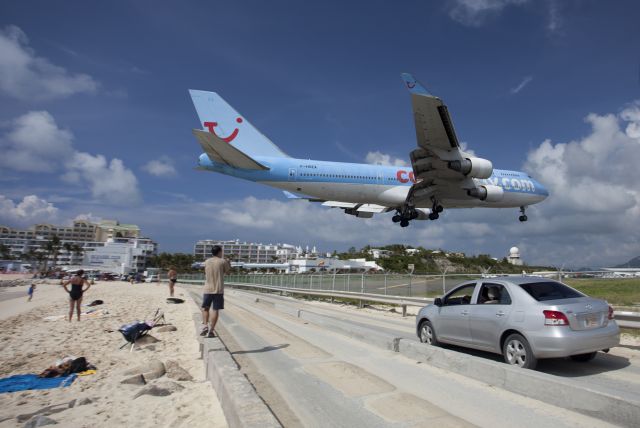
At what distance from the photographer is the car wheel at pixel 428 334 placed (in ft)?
25.7

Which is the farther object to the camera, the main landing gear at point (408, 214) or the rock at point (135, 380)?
the main landing gear at point (408, 214)

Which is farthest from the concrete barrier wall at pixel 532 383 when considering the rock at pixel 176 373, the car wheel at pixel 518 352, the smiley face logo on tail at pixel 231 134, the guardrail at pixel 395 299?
the smiley face logo on tail at pixel 231 134

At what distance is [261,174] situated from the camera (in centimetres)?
2300

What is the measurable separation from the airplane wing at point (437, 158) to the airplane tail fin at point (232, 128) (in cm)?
941

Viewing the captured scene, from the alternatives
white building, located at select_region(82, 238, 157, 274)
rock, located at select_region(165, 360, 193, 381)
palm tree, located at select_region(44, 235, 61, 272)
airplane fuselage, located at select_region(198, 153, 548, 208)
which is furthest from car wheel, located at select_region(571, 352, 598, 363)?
palm tree, located at select_region(44, 235, 61, 272)

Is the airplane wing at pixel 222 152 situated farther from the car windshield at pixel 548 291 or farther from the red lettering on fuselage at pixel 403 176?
the car windshield at pixel 548 291

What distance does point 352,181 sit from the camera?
23.9 meters

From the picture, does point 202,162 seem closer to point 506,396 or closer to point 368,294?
point 368,294

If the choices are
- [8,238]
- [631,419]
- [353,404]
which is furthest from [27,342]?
[8,238]

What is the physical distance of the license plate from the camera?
18.5 feet

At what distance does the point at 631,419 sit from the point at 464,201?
73.4 ft

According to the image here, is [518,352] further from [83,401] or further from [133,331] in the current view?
[133,331]

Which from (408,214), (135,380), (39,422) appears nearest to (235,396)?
(39,422)

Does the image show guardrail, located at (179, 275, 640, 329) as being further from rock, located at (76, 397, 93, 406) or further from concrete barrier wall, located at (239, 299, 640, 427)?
rock, located at (76, 397, 93, 406)
